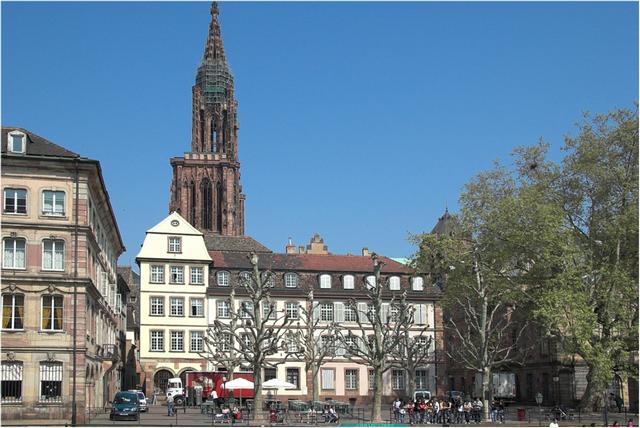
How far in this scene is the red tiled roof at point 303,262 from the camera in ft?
284

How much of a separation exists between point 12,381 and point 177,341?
33.8m

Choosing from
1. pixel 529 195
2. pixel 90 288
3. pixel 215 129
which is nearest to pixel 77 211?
pixel 90 288

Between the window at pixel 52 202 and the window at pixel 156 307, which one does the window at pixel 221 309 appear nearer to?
the window at pixel 156 307

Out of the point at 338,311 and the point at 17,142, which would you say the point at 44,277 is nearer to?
the point at 17,142

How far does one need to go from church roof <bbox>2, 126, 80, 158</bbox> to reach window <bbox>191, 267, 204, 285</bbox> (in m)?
31.5

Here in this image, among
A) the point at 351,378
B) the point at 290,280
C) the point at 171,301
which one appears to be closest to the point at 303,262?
the point at 290,280

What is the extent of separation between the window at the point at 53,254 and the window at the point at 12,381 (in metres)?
5.31

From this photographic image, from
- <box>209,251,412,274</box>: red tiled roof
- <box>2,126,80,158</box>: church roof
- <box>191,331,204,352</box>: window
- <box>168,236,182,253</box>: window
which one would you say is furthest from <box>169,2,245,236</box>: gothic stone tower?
<box>2,126,80,158</box>: church roof

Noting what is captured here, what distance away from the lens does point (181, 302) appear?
271 ft

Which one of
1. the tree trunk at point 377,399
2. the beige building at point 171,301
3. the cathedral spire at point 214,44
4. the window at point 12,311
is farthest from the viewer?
the cathedral spire at point 214,44

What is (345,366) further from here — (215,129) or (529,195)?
(215,129)

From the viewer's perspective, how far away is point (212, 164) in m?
162

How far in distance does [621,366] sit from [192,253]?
4024 centimetres

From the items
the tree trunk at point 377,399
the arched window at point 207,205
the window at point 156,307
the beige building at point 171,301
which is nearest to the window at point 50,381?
the tree trunk at point 377,399
